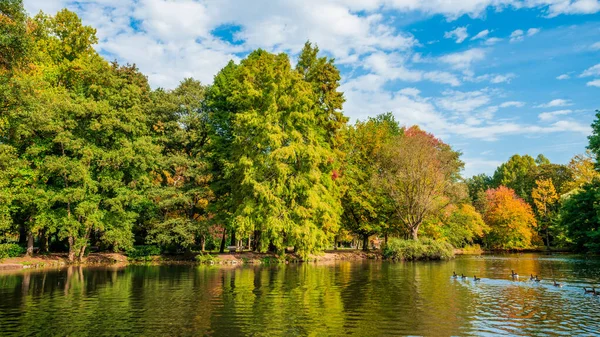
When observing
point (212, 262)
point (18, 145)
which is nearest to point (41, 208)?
point (18, 145)

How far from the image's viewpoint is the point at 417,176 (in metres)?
48.3

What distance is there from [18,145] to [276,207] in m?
26.0

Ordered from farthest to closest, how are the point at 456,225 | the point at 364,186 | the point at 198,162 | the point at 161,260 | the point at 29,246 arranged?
the point at 456,225, the point at 364,186, the point at 198,162, the point at 161,260, the point at 29,246

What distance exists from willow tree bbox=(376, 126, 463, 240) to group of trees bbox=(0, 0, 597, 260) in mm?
166

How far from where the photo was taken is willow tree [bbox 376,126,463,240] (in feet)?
159

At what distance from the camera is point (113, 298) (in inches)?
698

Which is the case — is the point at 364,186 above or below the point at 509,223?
above

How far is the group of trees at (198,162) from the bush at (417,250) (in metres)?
4.58

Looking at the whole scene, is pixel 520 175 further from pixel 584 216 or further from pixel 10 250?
pixel 10 250

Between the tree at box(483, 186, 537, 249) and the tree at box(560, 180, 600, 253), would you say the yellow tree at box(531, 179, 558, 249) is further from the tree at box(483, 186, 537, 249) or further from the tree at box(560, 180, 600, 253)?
the tree at box(560, 180, 600, 253)

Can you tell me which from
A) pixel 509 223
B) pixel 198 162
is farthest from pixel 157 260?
pixel 509 223

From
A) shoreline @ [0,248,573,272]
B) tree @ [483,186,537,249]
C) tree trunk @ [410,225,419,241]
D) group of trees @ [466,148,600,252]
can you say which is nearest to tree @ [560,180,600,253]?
group of trees @ [466,148,600,252]

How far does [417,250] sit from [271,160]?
2062 cm

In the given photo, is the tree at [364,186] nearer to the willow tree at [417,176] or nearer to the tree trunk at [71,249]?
the willow tree at [417,176]
